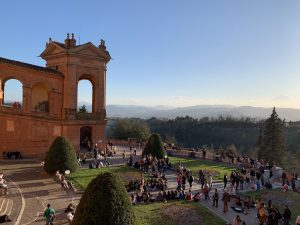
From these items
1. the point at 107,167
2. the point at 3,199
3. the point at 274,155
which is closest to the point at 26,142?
the point at 107,167

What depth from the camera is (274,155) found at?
51250mm

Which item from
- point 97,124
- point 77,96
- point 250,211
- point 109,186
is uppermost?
point 77,96

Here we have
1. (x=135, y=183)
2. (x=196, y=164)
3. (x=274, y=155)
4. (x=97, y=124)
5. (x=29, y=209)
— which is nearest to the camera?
(x=29, y=209)

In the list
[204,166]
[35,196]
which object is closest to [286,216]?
[35,196]

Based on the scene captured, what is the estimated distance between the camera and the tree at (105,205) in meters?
13.1

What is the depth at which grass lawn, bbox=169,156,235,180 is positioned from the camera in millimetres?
32031

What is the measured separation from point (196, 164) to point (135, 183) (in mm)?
11802

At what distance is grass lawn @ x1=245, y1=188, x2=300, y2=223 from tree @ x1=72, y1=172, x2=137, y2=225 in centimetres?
1442

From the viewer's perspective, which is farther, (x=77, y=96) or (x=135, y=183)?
(x=77, y=96)

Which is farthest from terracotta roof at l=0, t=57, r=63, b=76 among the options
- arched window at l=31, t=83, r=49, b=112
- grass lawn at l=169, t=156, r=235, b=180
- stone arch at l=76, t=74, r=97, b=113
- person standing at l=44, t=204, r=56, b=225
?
person standing at l=44, t=204, r=56, b=225

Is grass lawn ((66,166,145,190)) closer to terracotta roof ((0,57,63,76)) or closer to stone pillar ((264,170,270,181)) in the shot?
terracotta roof ((0,57,63,76))

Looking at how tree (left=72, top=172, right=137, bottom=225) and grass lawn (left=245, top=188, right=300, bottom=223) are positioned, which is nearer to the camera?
tree (left=72, top=172, right=137, bottom=225)

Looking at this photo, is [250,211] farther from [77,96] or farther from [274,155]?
[274,155]

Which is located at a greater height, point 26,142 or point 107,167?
point 26,142
